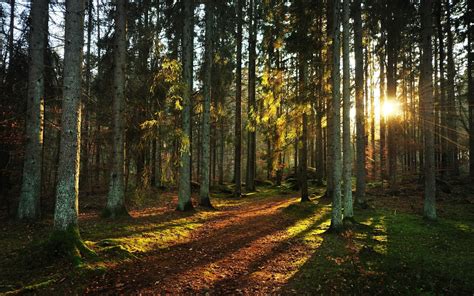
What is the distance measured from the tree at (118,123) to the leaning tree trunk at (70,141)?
14.5 ft

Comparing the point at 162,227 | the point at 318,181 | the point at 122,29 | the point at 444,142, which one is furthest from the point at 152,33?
the point at 444,142

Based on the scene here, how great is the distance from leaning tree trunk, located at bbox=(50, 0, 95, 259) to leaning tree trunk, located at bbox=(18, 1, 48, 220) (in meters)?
4.59

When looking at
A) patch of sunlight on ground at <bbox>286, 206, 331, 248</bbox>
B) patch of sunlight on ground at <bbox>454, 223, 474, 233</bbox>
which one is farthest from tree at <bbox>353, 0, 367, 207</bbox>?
patch of sunlight on ground at <bbox>454, 223, 474, 233</bbox>

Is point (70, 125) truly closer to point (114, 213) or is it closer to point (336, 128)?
point (114, 213)

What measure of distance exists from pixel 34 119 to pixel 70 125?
16.5 ft

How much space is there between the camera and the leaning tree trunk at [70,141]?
595 centimetres

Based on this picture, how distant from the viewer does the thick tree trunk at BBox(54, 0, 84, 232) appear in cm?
598

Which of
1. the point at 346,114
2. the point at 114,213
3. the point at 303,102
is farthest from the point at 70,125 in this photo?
the point at 303,102

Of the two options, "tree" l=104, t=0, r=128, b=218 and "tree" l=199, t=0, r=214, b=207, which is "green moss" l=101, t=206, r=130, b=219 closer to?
"tree" l=104, t=0, r=128, b=218

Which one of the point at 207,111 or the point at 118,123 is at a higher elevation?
the point at 207,111

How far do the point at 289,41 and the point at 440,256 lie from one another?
907 cm

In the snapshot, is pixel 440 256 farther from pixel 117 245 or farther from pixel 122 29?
pixel 122 29

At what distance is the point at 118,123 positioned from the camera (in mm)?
10602

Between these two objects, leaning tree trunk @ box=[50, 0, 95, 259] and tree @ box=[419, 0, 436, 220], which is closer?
leaning tree trunk @ box=[50, 0, 95, 259]
